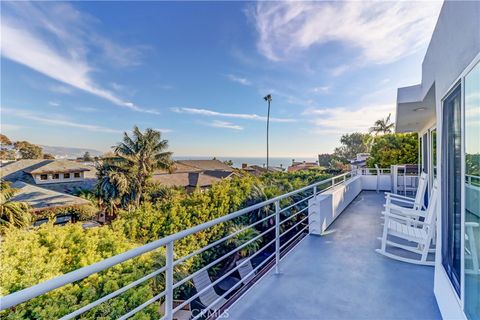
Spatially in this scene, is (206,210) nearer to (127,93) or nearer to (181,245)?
(181,245)

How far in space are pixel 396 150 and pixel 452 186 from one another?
15.5 m

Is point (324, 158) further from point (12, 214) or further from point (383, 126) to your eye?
point (12, 214)

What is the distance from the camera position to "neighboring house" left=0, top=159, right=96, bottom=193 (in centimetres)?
2080

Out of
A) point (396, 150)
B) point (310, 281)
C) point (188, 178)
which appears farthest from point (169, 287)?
point (188, 178)

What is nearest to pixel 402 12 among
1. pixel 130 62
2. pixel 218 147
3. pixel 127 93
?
pixel 130 62

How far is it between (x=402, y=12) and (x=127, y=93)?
2039 centimetres

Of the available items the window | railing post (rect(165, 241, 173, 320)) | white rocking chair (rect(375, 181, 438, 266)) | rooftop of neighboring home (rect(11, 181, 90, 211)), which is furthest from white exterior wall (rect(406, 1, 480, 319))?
rooftop of neighboring home (rect(11, 181, 90, 211))

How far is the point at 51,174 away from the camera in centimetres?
2128

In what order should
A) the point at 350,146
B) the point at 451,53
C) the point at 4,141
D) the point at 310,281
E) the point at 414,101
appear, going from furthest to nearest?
the point at 350,146 → the point at 4,141 → the point at 414,101 → the point at 310,281 → the point at 451,53

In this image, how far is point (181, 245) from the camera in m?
8.05

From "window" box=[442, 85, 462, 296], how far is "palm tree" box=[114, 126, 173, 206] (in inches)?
777

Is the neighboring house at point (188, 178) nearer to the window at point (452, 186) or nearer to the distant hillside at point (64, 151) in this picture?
the distant hillside at point (64, 151)

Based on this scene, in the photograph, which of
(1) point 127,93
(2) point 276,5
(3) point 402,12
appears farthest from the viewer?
(1) point 127,93

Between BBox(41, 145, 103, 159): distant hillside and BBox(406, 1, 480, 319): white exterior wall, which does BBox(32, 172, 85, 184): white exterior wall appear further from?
BBox(406, 1, 480, 319): white exterior wall
